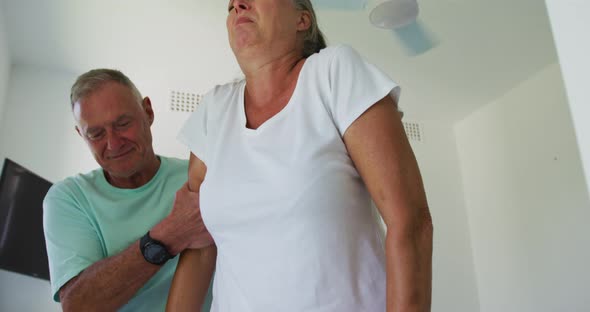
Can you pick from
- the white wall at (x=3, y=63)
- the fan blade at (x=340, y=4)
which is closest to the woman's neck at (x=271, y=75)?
the fan blade at (x=340, y=4)

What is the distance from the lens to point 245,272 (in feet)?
2.30

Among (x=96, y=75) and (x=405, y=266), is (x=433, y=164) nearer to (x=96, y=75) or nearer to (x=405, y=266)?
(x=96, y=75)

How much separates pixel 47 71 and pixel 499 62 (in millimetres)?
2889

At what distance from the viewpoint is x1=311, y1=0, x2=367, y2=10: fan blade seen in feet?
5.71

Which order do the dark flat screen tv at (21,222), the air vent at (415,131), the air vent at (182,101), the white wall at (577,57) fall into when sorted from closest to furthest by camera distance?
1. the white wall at (577,57)
2. the dark flat screen tv at (21,222)
3. the air vent at (182,101)
4. the air vent at (415,131)

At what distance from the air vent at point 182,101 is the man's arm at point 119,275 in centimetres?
222

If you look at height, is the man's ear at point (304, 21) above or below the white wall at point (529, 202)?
above

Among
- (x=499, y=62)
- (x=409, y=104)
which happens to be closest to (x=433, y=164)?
(x=409, y=104)

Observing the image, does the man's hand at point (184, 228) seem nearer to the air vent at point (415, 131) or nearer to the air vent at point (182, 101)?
the air vent at point (182, 101)

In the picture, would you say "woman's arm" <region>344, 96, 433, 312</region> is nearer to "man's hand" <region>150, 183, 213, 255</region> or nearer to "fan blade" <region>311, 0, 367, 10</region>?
"man's hand" <region>150, 183, 213, 255</region>

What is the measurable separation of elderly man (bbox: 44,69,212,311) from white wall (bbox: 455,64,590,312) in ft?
7.99

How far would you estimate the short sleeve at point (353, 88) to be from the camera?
2.17ft

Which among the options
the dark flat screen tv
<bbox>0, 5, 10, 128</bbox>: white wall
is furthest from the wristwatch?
<bbox>0, 5, 10, 128</bbox>: white wall

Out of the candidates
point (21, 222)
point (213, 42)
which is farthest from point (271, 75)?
point (21, 222)
